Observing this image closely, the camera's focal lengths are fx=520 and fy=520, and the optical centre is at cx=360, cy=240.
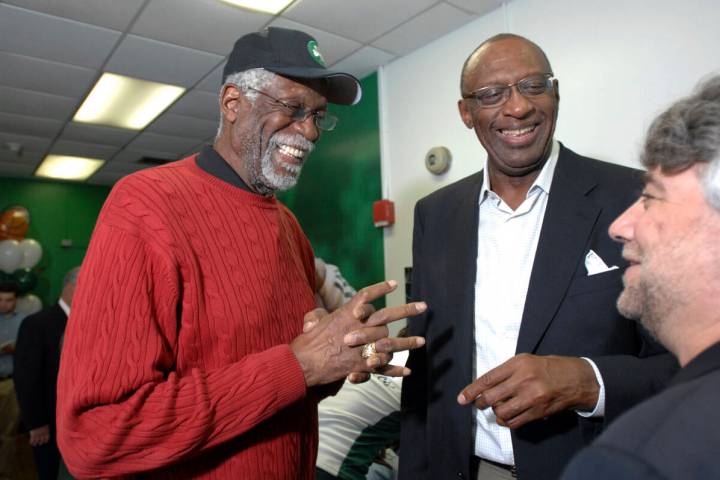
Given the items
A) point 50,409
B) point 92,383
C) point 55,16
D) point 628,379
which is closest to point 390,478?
point 628,379

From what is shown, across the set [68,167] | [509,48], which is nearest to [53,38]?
[509,48]

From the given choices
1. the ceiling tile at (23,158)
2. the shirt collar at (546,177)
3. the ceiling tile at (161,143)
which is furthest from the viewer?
the ceiling tile at (23,158)

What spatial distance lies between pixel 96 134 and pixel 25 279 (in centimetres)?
252

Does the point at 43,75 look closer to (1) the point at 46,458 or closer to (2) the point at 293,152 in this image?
(1) the point at 46,458

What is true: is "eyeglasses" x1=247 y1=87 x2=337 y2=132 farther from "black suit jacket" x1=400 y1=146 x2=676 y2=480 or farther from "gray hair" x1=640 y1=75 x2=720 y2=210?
"gray hair" x1=640 y1=75 x2=720 y2=210

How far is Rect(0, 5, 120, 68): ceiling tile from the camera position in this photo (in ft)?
10.3

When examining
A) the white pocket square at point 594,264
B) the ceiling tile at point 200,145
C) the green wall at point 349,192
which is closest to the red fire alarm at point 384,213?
the green wall at point 349,192

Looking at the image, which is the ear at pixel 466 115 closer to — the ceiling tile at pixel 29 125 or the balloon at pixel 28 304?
the ceiling tile at pixel 29 125

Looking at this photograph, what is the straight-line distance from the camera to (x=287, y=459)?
116 cm

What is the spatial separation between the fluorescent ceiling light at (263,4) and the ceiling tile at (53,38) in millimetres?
925

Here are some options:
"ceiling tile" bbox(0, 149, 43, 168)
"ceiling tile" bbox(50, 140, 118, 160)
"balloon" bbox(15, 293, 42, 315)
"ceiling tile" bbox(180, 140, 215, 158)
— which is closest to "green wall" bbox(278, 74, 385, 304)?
"ceiling tile" bbox(180, 140, 215, 158)

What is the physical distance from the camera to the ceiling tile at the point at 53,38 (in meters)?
3.15

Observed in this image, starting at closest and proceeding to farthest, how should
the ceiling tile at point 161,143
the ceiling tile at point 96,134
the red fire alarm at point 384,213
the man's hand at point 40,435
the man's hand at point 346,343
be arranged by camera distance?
the man's hand at point 346,343 → the man's hand at point 40,435 → the red fire alarm at point 384,213 → the ceiling tile at point 96,134 → the ceiling tile at point 161,143

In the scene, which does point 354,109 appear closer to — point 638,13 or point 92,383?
point 638,13
